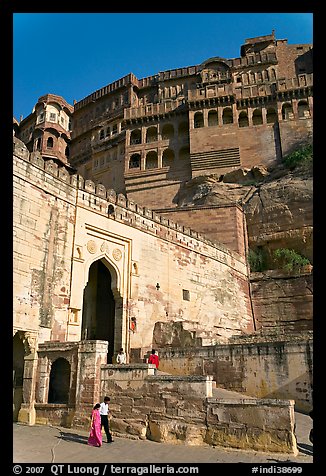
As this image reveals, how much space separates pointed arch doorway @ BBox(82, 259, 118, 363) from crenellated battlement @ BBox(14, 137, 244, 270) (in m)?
2.52

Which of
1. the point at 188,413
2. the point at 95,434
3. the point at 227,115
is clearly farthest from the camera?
the point at 227,115

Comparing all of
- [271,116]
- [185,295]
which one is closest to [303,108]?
[271,116]

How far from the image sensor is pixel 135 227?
18.3 metres

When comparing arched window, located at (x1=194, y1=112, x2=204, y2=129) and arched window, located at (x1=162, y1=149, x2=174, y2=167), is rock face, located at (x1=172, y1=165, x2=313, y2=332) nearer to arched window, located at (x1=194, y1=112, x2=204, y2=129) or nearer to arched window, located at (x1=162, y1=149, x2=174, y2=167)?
arched window, located at (x1=162, y1=149, x2=174, y2=167)

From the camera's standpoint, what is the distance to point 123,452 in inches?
334

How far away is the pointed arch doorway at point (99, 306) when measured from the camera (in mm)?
18517

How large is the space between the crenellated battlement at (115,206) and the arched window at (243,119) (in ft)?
53.6

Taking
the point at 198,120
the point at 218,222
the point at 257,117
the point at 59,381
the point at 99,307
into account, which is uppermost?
the point at 198,120

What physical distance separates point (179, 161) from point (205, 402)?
30.1m

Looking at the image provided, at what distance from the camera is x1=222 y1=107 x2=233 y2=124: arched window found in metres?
35.9

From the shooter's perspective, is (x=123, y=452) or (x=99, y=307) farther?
(x=99, y=307)

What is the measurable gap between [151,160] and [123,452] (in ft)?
107

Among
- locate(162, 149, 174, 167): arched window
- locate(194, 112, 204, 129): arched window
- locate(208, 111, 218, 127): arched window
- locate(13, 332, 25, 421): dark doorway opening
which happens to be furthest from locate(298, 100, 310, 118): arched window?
locate(13, 332, 25, 421): dark doorway opening

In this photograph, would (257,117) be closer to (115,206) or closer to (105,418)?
(115,206)
